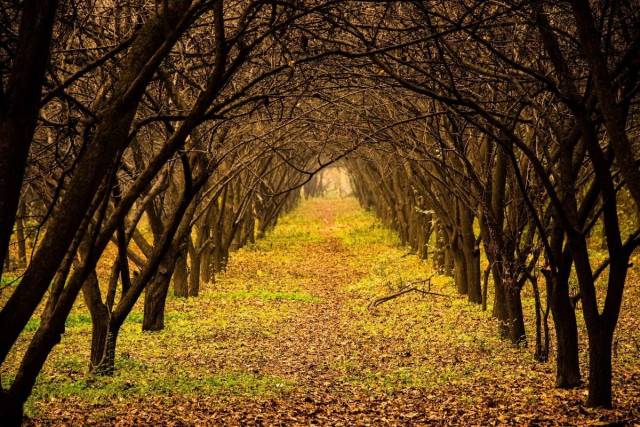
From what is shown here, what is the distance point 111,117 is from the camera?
5.09 m

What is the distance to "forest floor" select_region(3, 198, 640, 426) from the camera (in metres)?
7.75

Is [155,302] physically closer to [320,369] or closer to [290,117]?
[320,369]

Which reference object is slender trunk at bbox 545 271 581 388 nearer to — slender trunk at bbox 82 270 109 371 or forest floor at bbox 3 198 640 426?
forest floor at bbox 3 198 640 426

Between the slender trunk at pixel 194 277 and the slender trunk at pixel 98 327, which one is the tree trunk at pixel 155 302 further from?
the slender trunk at pixel 194 277

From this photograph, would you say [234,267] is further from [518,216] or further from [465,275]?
[518,216]

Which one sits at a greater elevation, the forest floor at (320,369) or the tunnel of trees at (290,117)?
the tunnel of trees at (290,117)

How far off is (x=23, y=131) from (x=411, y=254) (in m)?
23.0

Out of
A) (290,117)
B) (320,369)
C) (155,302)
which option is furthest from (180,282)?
(290,117)

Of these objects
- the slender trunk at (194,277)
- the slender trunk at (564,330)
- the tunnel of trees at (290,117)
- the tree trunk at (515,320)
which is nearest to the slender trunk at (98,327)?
the tunnel of trees at (290,117)

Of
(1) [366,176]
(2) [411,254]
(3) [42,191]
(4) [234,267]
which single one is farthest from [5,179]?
(1) [366,176]

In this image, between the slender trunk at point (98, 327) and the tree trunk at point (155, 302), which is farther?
the tree trunk at point (155, 302)

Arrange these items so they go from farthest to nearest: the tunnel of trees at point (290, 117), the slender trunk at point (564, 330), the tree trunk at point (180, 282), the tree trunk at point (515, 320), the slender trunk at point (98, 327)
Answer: the tree trunk at point (180, 282) → the tree trunk at point (515, 320) → the slender trunk at point (98, 327) → the slender trunk at point (564, 330) → the tunnel of trees at point (290, 117)

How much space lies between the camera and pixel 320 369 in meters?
10.8

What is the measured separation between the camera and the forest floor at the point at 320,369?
25.4 ft
